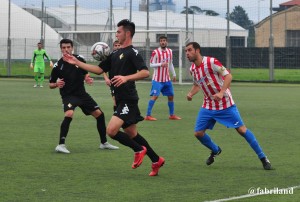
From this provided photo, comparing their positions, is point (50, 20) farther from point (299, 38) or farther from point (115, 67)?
point (115, 67)

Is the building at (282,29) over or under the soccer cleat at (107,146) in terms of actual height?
over

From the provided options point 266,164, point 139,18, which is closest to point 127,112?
point 266,164

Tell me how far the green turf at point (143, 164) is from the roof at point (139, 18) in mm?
29802

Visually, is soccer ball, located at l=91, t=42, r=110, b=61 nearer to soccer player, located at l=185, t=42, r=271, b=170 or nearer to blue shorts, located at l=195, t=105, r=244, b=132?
soccer player, located at l=185, t=42, r=271, b=170

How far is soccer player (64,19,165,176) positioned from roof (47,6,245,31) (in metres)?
36.5

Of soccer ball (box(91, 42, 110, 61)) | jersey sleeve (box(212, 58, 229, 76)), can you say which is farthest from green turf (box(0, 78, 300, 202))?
soccer ball (box(91, 42, 110, 61))

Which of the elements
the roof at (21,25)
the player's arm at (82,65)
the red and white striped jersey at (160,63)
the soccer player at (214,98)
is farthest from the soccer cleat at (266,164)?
the roof at (21,25)

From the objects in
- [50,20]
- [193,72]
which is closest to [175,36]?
[50,20]

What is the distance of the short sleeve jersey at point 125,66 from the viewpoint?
1054cm

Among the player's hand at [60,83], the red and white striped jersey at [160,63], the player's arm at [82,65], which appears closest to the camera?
the player's arm at [82,65]

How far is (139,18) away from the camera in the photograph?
2034 inches

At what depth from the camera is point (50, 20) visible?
7000 cm

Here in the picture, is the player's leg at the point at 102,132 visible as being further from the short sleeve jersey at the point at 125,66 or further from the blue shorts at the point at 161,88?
the blue shorts at the point at 161,88

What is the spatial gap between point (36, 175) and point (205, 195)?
103 inches
